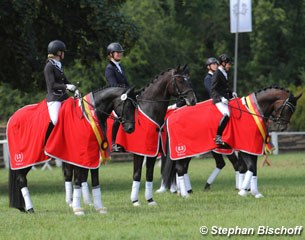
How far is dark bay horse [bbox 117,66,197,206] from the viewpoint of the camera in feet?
49.4

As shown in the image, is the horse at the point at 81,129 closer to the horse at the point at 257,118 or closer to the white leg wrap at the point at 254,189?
the horse at the point at 257,118

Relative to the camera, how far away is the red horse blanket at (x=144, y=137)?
14.9m

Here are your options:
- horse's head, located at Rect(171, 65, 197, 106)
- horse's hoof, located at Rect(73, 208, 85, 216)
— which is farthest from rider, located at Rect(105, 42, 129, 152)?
horse's hoof, located at Rect(73, 208, 85, 216)

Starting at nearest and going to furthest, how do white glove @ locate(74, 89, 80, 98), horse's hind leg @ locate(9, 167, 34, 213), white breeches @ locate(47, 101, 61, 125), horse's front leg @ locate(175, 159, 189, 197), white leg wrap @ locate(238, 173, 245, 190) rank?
white glove @ locate(74, 89, 80, 98) < white breeches @ locate(47, 101, 61, 125) < horse's hind leg @ locate(9, 167, 34, 213) < horse's front leg @ locate(175, 159, 189, 197) < white leg wrap @ locate(238, 173, 245, 190)

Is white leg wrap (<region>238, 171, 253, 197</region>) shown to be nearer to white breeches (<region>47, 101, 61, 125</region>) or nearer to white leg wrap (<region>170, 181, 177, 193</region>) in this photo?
white leg wrap (<region>170, 181, 177, 193</region>)

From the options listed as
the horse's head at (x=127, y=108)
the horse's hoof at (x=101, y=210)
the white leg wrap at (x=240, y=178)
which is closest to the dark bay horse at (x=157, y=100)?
the horse's head at (x=127, y=108)

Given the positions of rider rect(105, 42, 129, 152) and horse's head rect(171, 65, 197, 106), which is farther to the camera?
rider rect(105, 42, 129, 152)

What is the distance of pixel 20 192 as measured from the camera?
585 inches

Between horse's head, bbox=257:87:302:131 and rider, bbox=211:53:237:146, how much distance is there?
0.71m

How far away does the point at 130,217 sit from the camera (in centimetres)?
1312

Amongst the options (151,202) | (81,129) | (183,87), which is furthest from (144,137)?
(81,129)

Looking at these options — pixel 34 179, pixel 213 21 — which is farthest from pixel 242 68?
pixel 34 179

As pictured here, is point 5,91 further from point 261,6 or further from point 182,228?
point 182,228

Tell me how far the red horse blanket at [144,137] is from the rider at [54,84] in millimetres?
1465
